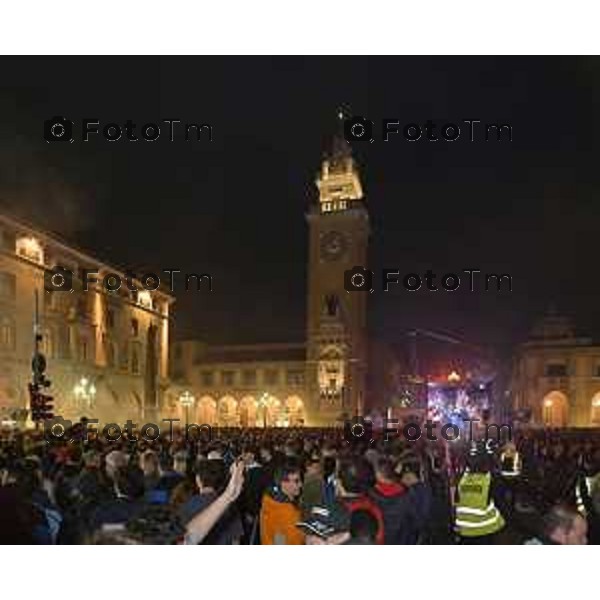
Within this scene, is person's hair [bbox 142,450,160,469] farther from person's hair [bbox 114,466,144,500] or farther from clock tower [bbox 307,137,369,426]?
clock tower [bbox 307,137,369,426]

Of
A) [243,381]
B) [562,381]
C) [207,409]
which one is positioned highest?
[562,381]

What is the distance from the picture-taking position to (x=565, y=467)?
14000 millimetres

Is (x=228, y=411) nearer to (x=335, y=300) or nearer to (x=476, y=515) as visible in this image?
(x=335, y=300)

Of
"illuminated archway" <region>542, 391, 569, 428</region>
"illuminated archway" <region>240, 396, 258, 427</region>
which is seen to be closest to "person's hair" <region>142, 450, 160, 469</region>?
"illuminated archway" <region>542, 391, 569, 428</region>

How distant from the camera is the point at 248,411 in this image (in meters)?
84.2

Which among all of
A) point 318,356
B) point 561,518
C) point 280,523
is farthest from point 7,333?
point 561,518

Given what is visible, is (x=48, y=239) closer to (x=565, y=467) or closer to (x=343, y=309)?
(x=343, y=309)

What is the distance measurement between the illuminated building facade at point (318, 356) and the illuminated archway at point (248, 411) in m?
0.09

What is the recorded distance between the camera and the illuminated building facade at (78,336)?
46719 millimetres

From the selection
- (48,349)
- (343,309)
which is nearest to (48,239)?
(48,349)

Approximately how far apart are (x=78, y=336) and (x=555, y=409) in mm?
37239

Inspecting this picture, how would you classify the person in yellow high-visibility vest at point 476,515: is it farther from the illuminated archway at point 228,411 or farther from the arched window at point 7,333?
the illuminated archway at point 228,411

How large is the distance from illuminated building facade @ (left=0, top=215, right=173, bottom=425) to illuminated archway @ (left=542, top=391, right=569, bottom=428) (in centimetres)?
2967

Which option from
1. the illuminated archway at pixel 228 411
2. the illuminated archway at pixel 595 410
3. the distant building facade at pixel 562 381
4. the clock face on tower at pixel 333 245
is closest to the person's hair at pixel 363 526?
the distant building facade at pixel 562 381
